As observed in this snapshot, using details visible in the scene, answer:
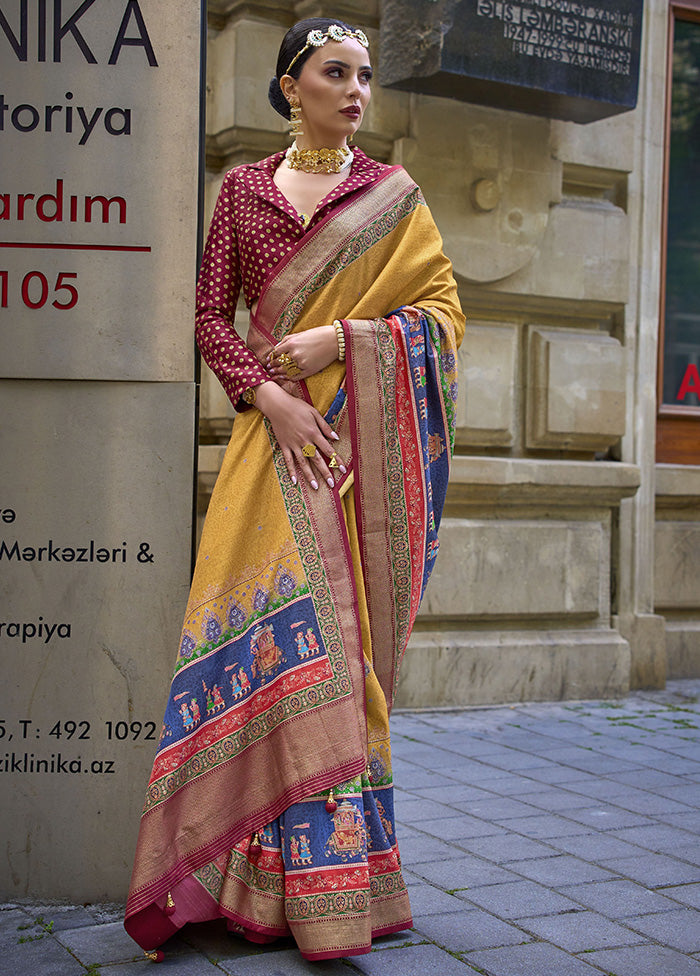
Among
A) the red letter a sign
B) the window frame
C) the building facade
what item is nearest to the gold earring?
the building facade

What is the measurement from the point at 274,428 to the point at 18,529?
0.78 metres

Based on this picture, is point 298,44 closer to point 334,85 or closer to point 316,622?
point 334,85

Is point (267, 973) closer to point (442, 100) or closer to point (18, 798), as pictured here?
point (18, 798)

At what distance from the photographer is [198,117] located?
321 cm

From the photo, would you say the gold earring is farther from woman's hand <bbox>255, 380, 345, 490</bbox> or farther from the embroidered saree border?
woman's hand <bbox>255, 380, 345, 490</bbox>

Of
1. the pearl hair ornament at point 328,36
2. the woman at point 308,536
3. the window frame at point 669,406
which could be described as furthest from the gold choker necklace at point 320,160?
the window frame at point 669,406

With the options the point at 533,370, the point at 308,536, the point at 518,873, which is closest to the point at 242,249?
the point at 308,536

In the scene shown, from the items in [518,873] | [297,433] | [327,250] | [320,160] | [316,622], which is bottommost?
[518,873]

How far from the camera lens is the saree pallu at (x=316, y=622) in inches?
109

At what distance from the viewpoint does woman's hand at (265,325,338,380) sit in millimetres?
2887

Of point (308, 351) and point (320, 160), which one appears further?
point (320, 160)

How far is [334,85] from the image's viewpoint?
2920 mm

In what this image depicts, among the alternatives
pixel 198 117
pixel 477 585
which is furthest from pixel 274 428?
pixel 477 585

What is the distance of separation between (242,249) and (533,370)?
143 inches
